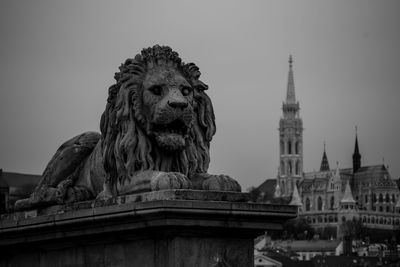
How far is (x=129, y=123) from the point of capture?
9.72 m

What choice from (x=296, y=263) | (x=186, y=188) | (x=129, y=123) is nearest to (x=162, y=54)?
(x=129, y=123)

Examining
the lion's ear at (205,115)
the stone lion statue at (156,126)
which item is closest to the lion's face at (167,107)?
the stone lion statue at (156,126)

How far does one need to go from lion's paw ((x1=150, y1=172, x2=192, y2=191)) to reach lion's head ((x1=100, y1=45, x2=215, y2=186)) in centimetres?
49

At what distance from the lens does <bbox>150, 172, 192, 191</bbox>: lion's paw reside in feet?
29.3

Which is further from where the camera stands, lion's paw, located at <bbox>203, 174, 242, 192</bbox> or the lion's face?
the lion's face

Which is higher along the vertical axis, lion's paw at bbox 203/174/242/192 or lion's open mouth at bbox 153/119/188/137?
lion's open mouth at bbox 153/119/188/137

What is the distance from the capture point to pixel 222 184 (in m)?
9.30

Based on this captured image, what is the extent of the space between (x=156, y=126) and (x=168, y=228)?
3.74ft

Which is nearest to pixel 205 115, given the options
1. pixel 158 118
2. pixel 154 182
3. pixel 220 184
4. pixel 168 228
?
pixel 158 118

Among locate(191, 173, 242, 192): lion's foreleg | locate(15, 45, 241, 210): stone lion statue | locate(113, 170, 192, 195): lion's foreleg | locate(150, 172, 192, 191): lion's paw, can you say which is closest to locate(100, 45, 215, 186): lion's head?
locate(15, 45, 241, 210): stone lion statue

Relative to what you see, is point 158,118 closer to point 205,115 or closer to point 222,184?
point 205,115

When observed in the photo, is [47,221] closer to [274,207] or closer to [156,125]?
[156,125]

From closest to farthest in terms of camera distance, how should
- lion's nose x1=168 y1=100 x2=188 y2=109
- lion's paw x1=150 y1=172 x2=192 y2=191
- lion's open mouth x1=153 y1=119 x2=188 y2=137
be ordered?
lion's paw x1=150 y1=172 x2=192 y2=191
lion's nose x1=168 y1=100 x2=188 y2=109
lion's open mouth x1=153 y1=119 x2=188 y2=137

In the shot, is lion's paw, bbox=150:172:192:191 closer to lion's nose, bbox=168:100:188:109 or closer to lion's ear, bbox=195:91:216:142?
lion's nose, bbox=168:100:188:109
